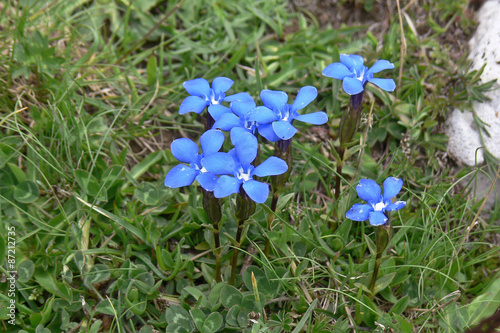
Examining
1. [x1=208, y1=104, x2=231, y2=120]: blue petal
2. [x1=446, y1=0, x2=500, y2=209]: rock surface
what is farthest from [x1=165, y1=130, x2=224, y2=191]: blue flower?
[x1=446, y1=0, x2=500, y2=209]: rock surface

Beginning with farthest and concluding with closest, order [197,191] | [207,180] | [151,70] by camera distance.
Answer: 1. [151,70]
2. [197,191]
3. [207,180]

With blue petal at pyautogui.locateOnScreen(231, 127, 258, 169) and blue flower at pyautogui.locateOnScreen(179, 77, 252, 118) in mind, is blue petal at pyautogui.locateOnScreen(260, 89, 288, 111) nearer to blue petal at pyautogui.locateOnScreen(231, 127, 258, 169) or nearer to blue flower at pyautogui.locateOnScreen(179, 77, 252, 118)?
blue flower at pyautogui.locateOnScreen(179, 77, 252, 118)

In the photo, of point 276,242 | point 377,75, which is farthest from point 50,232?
point 377,75

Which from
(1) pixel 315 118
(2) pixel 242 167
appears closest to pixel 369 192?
(1) pixel 315 118

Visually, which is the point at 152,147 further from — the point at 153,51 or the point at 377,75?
the point at 377,75

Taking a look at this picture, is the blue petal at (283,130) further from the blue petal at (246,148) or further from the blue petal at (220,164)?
the blue petal at (220,164)

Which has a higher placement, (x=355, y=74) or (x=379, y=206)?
(x=355, y=74)

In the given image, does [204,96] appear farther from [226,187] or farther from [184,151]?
[226,187]
